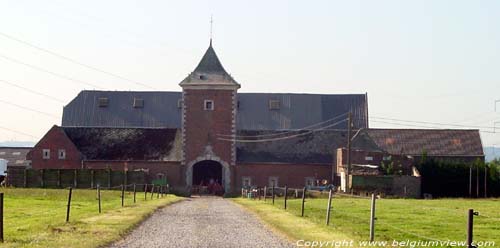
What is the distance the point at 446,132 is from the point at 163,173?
28541 mm

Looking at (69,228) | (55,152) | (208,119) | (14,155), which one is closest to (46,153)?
(55,152)

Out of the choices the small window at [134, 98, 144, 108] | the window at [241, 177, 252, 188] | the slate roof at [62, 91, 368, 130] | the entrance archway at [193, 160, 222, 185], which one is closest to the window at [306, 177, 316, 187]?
the window at [241, 177, 252, 188]

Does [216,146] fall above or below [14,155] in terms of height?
above

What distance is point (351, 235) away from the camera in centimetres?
2231

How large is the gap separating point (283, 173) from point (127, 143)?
15023 millimetres

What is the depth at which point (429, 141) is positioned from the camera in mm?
81688

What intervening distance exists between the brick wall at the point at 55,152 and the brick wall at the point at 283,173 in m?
15.0

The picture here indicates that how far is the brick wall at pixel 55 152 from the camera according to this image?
75.6 m

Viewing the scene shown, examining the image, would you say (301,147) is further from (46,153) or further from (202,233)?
(202,233)

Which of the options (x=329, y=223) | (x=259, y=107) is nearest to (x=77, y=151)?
(x=259, y=107)

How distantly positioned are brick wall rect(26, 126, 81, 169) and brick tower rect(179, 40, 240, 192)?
10395mm

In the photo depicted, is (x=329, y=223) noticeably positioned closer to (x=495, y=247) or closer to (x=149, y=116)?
(x=495, y=247)

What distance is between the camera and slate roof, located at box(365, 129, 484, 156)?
79938 millimetres

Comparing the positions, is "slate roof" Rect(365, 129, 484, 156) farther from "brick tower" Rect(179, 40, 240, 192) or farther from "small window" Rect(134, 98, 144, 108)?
"small window" Rect(134, 98, 144, 108)
